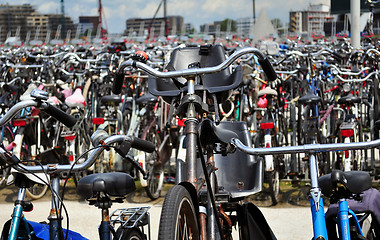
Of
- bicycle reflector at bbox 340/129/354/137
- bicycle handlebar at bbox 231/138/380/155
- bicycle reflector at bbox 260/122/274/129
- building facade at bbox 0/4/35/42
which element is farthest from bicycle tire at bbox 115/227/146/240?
building facade at bbox 0/4/35/42

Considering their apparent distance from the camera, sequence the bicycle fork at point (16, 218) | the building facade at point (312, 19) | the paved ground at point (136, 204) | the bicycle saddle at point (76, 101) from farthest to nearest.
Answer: the building facade at point (312, 19), the bicycle saddle at point (76, 101), the paved ground at point (136, 204), the bicycle fork at point (16, 218)

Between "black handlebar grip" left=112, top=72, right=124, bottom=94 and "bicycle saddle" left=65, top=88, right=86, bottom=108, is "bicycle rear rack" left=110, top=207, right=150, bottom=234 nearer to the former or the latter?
"black handlebar grip" left=112, top=72, right=124, bottom=94

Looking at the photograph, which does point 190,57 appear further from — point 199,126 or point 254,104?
point 254,104

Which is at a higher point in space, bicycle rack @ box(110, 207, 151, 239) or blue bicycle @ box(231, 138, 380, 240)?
blue bicycle @ box(231, 138, 380, 240)

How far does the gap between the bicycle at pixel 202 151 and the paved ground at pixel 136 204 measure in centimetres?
137

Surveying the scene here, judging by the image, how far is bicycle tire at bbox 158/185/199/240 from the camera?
266 centimetres

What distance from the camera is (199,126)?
3.38 metres

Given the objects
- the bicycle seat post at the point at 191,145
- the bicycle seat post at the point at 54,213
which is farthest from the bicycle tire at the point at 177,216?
the bicycle seat post at the point at 54,213

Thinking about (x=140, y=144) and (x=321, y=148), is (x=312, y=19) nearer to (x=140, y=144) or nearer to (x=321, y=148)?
(x=140, y=144)

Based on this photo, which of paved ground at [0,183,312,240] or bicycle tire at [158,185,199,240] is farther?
paved ground at [0,183,312,240]

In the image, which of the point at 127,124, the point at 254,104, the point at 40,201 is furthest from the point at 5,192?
the point at 254,104

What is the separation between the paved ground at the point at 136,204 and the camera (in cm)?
584

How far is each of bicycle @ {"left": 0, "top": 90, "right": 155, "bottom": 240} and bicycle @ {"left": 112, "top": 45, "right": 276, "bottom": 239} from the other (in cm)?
34

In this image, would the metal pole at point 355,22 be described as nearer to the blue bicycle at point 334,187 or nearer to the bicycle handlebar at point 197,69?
the bicycle handlebar at point 197,69
